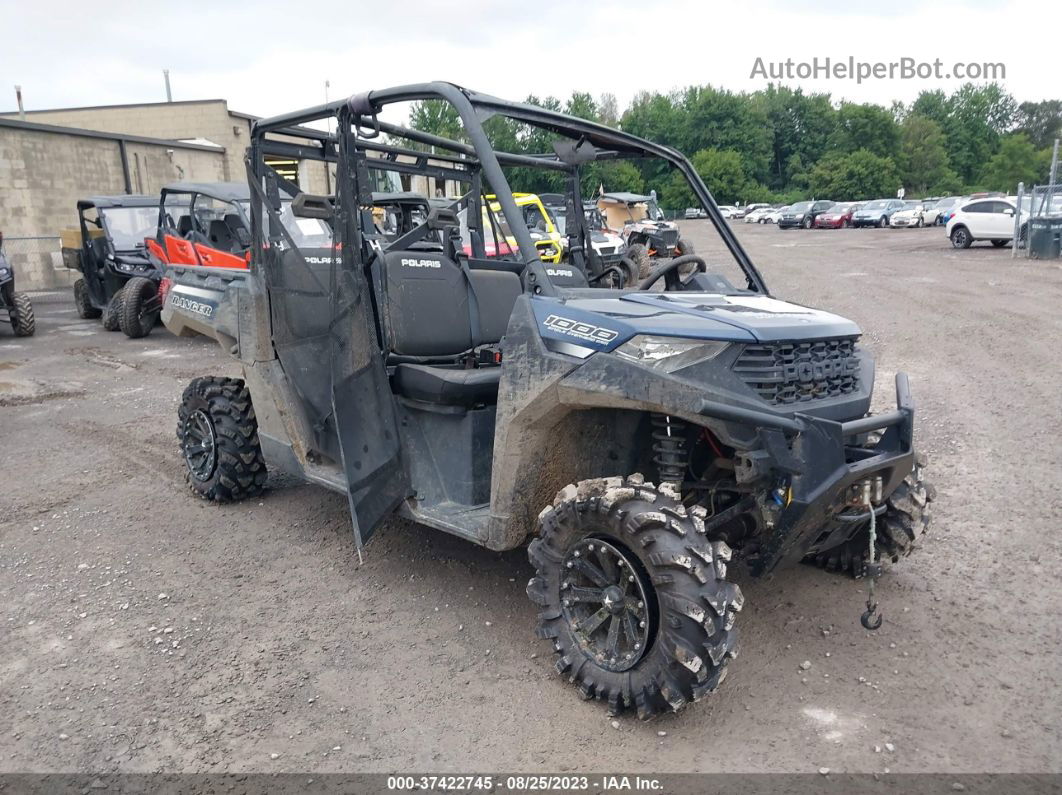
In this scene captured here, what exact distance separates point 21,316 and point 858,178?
64.9 m

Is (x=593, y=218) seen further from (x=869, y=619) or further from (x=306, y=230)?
(x=869, y=619)

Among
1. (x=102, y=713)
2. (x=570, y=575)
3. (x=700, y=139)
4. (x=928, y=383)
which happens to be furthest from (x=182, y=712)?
(x=700, y=139)

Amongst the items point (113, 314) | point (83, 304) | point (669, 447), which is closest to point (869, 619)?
point (669, 447)

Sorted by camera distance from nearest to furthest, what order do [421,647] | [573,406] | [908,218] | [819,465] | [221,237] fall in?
[819,465] < [573,406] < [421,647] < [221,237] < [908,218]

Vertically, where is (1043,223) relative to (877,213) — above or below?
below

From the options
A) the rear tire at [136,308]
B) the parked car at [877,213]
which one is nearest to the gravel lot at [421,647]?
the rear tire at [136,308]

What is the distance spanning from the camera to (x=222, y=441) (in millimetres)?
5266

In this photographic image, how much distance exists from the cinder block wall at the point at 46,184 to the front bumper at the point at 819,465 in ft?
70.5

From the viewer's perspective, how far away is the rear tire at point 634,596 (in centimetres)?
290

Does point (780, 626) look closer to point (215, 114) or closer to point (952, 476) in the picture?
point (952, 476)

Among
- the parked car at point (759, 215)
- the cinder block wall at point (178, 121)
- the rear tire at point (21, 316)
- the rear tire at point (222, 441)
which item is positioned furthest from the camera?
the parked car at point (759, 215)

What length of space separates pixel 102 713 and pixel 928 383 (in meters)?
7.44

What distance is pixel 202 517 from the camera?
5.25 meters

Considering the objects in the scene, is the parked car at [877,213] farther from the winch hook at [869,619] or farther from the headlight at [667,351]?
the headlight at [667,351]
